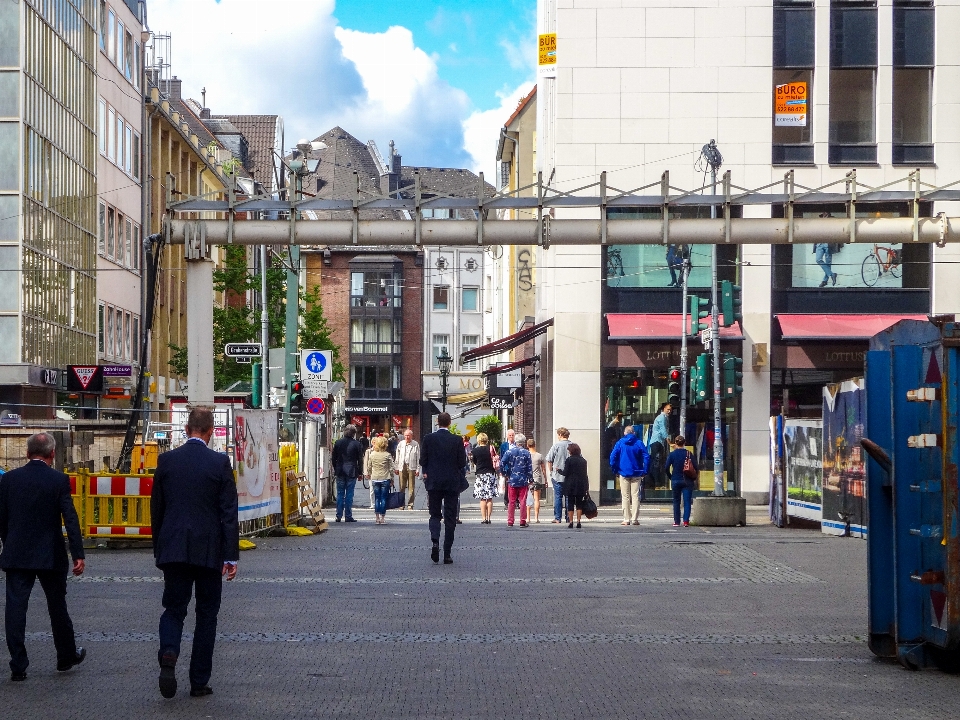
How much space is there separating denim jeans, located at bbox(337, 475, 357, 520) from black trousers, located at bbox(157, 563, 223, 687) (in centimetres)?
1891

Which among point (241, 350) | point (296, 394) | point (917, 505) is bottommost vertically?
point (917, 505)

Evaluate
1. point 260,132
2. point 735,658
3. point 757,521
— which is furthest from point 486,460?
point 260,132

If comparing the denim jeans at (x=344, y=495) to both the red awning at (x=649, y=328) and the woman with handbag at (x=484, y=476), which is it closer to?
the woman with handbag at (x=484, y=476)

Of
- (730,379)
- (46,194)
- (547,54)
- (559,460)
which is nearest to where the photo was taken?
(559,460)

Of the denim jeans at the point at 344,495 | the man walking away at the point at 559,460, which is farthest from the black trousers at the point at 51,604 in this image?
the denim jeans at the point at 344,495

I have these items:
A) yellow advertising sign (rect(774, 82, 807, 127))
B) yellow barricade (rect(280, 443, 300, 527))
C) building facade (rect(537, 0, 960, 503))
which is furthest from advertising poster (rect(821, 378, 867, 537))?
yellow advertising sign (rect(774, 82, 807, 127))

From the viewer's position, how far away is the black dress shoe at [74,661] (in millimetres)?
9523

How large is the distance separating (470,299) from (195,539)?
321 ft

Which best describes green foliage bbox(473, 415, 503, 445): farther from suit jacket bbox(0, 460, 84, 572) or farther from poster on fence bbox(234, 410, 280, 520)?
suit jacket bbox(0, 460, 84, 572)

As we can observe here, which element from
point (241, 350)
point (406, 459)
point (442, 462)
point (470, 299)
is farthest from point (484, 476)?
point (470, 299)

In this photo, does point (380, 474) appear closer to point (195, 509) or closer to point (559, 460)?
point (559, 460)

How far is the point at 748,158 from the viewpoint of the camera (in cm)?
3656

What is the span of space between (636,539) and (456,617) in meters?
11.1

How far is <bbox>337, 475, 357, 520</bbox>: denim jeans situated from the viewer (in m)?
27.9
